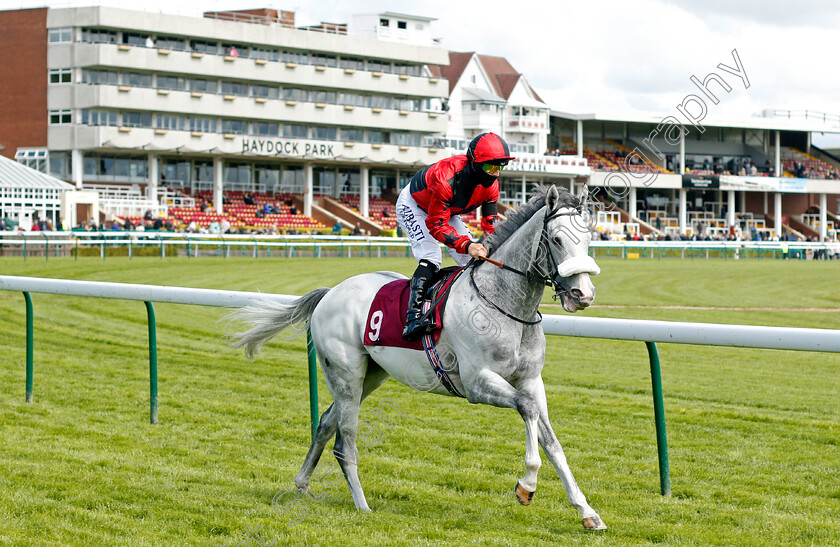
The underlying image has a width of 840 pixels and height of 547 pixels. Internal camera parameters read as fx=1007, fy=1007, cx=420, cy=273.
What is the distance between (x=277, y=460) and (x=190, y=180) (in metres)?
44.1

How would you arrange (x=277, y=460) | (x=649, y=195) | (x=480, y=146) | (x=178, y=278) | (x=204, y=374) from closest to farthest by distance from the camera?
(x=480, y=146)
(x=277, y=460)
(x=204, y=374)
(x=178, y=278)
(x=649, y=195)

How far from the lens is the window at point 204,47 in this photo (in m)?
47.2

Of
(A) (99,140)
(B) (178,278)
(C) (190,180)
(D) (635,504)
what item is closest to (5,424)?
(D) (635,504)

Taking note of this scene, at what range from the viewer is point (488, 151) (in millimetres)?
4262

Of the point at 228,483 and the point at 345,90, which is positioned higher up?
the point at 345,90

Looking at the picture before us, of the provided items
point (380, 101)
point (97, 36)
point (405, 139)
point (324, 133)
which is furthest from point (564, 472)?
point (405, 139)

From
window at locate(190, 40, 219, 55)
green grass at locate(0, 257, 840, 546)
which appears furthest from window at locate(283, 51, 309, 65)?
green grass at locate(0, 257, 840, 546)

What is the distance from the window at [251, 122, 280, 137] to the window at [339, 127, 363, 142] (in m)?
3.71

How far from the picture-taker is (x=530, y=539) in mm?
4008

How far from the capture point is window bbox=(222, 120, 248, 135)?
4788cm

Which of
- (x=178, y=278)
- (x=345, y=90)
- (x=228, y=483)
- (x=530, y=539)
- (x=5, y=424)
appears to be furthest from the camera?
(x=345, y=90)

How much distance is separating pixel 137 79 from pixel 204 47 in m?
3.98

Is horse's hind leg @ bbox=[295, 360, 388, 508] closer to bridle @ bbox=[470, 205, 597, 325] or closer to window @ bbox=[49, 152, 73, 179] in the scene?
bridle @ bbox=[470, 205, 597, 325]

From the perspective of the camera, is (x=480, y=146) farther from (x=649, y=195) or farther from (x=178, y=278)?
(x=649, y=195)
